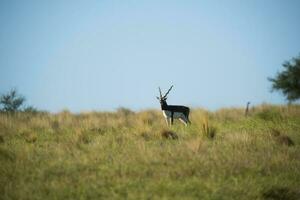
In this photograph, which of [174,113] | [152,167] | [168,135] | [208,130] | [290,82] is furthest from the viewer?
[290,82]

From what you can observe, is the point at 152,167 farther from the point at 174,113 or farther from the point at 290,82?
the point at 290,82

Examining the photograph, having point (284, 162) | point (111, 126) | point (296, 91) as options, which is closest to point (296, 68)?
point (296, 91)

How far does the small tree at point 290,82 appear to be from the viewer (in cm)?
3422

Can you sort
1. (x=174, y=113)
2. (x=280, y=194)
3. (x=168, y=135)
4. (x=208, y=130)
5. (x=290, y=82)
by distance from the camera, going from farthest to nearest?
(x=290, y=82), (x=174, y=113), (x=208, y=130), (x=168, y=135), (x=280, y=194)

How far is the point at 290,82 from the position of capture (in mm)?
34281

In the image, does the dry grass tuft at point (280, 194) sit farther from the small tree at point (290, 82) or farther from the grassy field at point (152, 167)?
the small tree at point (290, 82)

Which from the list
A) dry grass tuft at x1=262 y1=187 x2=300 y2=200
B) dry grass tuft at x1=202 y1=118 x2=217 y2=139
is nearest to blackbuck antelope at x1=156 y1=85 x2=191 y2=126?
dry grass tuft at x1=202 y1=118 x2=217 y2=139

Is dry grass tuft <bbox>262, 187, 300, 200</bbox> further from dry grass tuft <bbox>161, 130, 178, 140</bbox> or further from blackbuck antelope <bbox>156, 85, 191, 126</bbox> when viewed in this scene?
blackbuck antelope <bbox>156, 85, 191, 126</bbox>

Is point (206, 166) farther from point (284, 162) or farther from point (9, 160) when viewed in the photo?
point (9, 160)

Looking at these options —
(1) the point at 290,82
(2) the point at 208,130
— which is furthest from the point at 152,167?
(1) the point at 290,82

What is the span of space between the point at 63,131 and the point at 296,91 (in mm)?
23048

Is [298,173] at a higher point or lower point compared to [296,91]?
lower

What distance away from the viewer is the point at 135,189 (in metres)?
8.02

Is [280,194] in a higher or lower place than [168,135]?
lower
